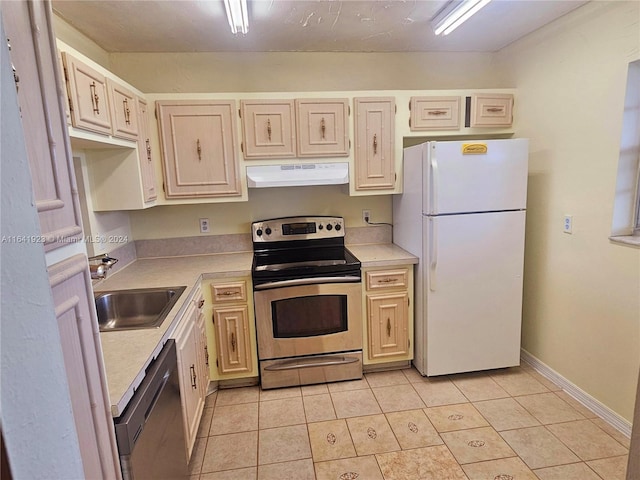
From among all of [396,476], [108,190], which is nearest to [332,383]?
[396,476]

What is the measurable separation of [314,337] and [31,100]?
7.19 ft

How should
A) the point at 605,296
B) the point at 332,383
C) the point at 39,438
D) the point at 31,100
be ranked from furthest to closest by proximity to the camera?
the point at 332,383
the point at 605,296
the point at 31,100
the point at 39,438

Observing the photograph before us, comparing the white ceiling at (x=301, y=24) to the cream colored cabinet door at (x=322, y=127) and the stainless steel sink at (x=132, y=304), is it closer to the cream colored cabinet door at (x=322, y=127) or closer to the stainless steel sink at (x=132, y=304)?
the cream colored cabinet door at (x=322, y=127)

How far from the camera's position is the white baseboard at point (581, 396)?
2.05 m

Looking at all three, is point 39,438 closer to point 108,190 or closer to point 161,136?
point 108,190

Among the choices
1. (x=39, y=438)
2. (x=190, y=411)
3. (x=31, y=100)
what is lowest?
(x=190, y=411)

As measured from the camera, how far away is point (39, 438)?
0.39m

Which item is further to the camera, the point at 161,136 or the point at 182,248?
the point at 182,248

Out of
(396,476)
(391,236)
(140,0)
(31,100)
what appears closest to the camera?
(31,100)

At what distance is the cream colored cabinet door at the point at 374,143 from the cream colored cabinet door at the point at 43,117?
213cm

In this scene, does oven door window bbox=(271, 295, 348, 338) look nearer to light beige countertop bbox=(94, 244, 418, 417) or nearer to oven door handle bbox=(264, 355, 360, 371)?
oven door handle bbox=(264, 355, 360, 371)

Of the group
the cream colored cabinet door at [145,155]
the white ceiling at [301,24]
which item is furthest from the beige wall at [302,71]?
the cream colored cabinet door at [145,155]

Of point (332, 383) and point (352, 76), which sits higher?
point (352, 76)

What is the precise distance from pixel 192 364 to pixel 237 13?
6.21ft
